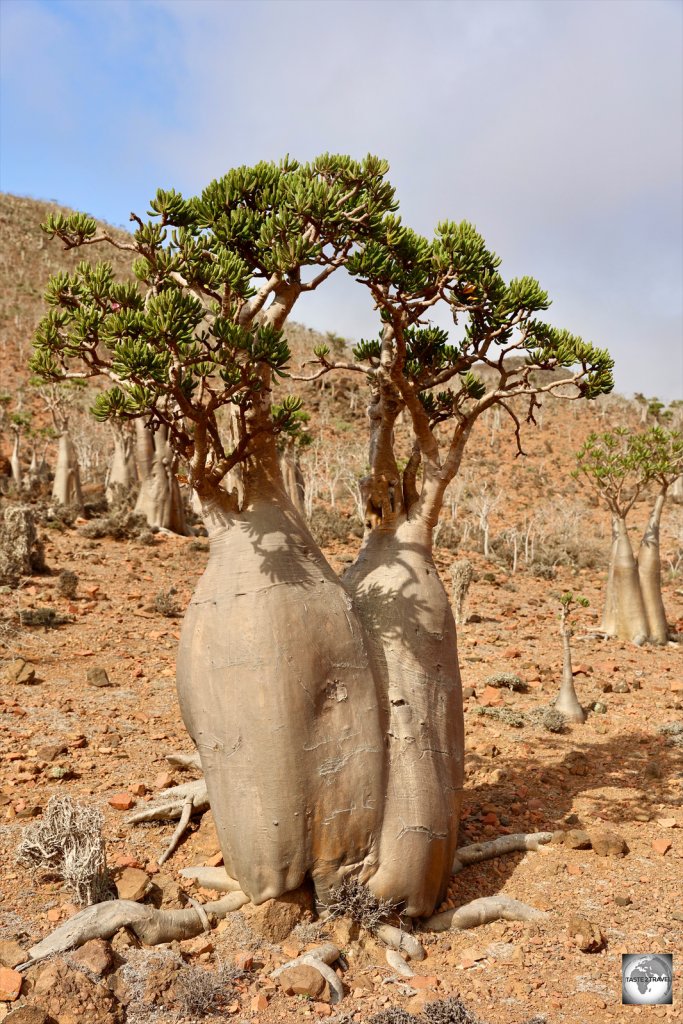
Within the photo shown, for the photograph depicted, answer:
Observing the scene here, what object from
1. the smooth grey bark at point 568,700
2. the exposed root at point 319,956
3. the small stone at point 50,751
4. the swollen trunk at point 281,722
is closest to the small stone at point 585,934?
the swollen trunk at point 281,722

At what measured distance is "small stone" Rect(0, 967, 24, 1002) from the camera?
3.59 m

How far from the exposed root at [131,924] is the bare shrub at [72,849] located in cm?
26

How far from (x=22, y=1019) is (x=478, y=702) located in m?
6.98

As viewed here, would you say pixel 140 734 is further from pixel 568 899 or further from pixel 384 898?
pixel 568 899

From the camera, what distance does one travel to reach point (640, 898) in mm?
4992

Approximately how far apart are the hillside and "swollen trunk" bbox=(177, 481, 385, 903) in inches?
17.5

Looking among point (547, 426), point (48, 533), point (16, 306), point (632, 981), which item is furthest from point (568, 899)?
point (16, 306)

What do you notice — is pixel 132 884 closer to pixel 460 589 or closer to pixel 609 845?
pixel 609 845

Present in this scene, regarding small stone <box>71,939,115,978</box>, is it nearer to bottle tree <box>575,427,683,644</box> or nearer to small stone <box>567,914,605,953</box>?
small stone <box>567,914,605,953</box>

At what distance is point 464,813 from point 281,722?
2789mm

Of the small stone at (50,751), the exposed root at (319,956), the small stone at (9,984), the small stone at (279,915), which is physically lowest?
the exposed root at (319,956)

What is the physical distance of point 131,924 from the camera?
4.16 meters

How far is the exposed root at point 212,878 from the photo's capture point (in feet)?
15.5

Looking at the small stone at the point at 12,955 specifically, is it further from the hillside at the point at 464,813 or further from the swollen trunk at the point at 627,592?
the swollen trunk at the point at 627,592
